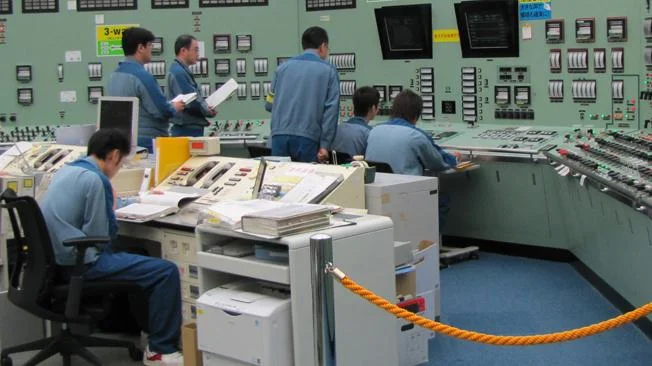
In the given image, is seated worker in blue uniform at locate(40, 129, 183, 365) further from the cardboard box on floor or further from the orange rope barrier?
the orange rope barrier

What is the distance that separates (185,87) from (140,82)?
57 cm

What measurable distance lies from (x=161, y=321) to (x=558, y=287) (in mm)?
2506

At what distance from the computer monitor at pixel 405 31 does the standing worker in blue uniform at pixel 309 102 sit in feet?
3.61

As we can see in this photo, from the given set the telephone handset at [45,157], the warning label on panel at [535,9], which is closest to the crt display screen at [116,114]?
the telephone handset at [45,157]

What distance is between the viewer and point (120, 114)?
17.5 ft

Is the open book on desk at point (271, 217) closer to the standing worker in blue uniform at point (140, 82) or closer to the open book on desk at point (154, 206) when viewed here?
the open book on desk at point (154, 206)

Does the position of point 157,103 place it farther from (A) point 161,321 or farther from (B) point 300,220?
(B) point 300,220

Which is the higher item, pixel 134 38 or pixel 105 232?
pixel 134 38

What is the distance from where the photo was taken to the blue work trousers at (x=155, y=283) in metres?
4.07

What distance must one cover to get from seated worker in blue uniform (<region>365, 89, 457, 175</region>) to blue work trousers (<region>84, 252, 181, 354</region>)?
1831mm

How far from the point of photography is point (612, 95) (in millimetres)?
5961

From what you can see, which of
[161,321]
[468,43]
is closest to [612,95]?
Result: [468,43]

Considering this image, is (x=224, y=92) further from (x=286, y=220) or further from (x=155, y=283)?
(x=286, y=220)

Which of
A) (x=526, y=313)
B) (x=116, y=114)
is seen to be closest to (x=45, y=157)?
(x=116, y=114)
